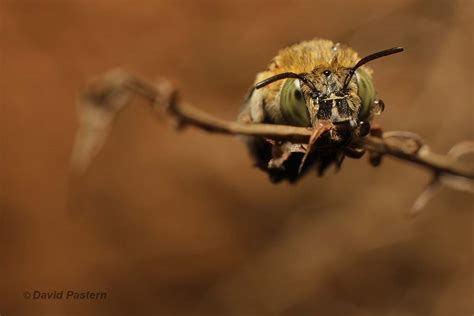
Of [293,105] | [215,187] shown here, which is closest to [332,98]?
[293,105]

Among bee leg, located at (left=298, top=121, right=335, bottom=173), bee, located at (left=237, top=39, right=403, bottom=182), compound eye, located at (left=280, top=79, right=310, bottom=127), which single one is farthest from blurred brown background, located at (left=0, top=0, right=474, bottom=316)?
bee leg, located at (left=298, top=121, right=335, bottom=173)

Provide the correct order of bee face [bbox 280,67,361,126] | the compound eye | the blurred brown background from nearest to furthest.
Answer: bee face [bbox 280,67,361,126] < the compound eye < the blurred brown background

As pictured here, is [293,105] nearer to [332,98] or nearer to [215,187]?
[332,98]

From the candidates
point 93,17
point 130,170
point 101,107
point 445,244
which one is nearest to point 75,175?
point 101,107

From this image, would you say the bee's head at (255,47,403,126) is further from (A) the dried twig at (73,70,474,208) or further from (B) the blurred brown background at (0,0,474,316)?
(B) the blurred brown background at (0,0,474,316)

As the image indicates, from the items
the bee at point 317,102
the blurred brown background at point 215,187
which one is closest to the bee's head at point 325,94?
the bee at point 317,102

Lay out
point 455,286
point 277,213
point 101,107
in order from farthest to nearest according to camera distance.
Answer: point 277,213
point 455,286
point 101,107

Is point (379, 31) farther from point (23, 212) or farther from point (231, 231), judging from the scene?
point (23, 212)
